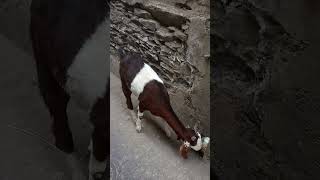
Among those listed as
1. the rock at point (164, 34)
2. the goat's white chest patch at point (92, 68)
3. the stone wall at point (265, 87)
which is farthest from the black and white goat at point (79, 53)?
the stone wall at point (265, 87)

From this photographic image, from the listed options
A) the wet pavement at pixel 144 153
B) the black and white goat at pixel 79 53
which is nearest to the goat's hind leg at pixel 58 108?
the black and white goat at pixel 79 53

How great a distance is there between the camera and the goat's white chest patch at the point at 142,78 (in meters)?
1.22

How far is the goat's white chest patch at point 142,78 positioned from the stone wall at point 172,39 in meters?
0.02

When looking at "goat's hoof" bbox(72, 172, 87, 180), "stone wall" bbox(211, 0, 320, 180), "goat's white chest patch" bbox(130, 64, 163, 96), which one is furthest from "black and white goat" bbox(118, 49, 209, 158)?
"goat's hoof" bbox(72, 172, 87, 180)

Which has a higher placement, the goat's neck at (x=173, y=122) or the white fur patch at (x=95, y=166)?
the goat's neck at (x=173, y=122)

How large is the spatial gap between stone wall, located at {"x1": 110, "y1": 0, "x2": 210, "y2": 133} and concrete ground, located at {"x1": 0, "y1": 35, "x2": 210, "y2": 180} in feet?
0.29

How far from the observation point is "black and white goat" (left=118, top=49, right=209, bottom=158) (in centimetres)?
121

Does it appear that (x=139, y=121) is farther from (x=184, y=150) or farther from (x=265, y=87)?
(x=265, y=87)

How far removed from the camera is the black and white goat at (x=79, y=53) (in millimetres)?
1266

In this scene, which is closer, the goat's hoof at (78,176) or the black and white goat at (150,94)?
the black and white goat at (150,94)

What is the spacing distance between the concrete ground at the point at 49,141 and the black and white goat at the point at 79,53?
28 mm

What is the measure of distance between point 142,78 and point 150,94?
0.04 m

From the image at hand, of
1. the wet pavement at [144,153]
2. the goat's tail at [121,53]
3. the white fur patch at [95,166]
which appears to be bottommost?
the white fur patch at [95,166]

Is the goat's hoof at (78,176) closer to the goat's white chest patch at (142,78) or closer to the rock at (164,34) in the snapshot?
the goat's white chest patch at (142,78)
